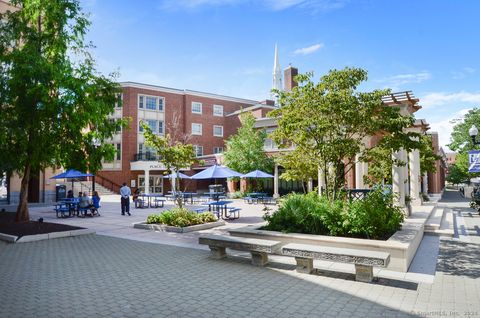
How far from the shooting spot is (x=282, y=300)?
5422mm

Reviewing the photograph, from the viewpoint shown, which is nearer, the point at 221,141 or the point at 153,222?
the point at 153,222

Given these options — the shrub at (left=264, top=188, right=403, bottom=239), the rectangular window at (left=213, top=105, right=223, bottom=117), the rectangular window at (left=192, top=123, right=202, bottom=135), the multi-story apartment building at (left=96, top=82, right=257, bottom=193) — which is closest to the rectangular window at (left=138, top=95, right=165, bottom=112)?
the multi-story apartment building at (left=96, top=82, right=257, bottom=193)

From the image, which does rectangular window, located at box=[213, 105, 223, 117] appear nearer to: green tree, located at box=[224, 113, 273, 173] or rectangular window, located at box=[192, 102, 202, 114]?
rectangular window, located at box=[192, 102, 202, 114]

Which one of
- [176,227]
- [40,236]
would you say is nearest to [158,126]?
[176,227]

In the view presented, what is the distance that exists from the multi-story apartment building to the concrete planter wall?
29318mm

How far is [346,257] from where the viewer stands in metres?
6.27

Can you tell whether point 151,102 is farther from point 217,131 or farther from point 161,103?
point 217,131

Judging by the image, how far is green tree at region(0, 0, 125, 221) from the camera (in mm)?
11492

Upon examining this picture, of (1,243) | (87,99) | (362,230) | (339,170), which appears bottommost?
(1,243)

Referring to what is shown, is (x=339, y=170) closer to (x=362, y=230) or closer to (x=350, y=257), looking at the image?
(x=362, y=230)

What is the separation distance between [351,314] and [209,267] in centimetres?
343

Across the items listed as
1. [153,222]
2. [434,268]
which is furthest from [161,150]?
[434,268]

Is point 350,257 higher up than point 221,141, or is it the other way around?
point 221,141

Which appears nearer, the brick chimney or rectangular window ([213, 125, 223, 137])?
the brick chimney
